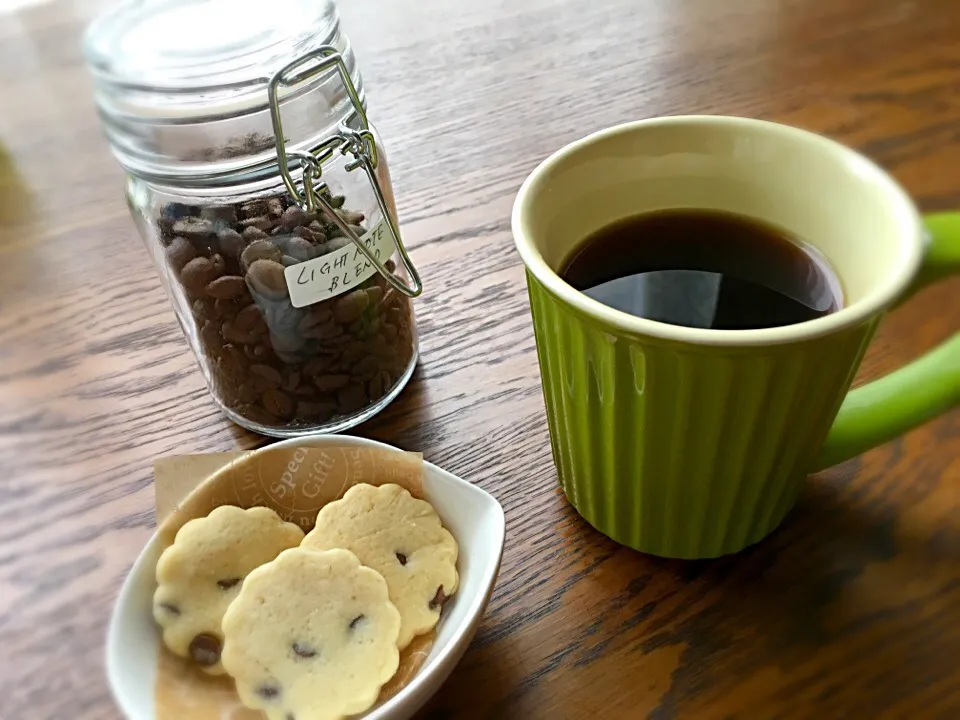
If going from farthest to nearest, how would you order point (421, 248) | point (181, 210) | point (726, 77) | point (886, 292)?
point (726, 77)
point (421, 248)
point (181, 210)
point (886, 292)

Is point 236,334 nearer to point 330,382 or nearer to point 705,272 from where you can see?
point 330,382

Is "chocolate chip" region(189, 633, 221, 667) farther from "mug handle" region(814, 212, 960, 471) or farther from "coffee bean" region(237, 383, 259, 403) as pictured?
"mug handle" region(814, 212, 960, 471)

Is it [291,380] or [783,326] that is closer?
[783,326]

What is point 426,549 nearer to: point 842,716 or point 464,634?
point 464,634

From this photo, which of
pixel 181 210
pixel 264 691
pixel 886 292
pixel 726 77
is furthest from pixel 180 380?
pixel 726 77

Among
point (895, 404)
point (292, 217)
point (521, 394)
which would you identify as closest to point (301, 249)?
point (292, 217)

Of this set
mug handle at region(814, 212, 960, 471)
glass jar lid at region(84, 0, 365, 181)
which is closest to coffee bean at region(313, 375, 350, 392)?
glass jar lid at region(84, 0, 365, 181)

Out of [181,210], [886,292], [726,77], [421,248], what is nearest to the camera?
[886,292]

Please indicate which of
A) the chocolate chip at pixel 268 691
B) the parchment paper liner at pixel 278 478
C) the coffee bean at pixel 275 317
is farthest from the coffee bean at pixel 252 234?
the chocolate chip at pixel 268 691
